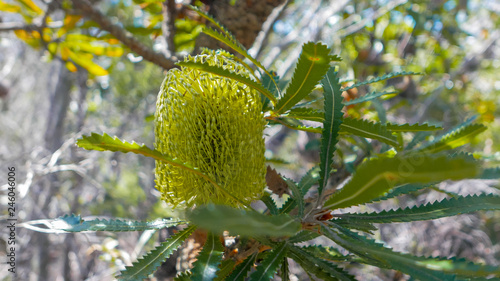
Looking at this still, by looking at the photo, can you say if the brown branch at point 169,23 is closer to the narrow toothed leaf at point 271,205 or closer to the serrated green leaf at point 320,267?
the narrow toothed leaf at point 271,205

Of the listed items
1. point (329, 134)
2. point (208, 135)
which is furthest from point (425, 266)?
point (208, 135)

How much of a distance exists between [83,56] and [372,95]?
129 cm

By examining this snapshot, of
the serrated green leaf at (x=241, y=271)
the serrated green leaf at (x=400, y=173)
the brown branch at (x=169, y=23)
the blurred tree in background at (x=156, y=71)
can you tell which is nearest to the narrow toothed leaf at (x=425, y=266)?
the serrated green leaf at (x=400, y=173)

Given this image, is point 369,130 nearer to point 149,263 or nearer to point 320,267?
point 320,267

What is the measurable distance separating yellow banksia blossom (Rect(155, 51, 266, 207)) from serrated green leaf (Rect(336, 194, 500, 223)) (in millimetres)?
206

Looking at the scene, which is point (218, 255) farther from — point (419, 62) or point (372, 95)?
point (419, 62)

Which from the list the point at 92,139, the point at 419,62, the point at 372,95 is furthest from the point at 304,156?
the point at 92,139

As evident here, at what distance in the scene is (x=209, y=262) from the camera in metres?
0.51

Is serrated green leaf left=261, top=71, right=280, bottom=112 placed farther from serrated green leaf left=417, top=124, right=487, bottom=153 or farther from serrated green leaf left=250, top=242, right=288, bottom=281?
serrated green leaf left=417, top=124, right=487, bottom=153

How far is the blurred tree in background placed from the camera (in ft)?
4.00

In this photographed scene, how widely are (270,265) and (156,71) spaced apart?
280 cm

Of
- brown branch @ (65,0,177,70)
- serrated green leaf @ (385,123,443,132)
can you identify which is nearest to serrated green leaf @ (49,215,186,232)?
serrated green leaf @ (385,123,443,132)

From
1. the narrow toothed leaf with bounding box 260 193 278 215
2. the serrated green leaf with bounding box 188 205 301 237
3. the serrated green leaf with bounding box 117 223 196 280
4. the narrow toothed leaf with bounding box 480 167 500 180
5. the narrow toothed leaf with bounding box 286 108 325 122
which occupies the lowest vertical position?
the serrated green leaf with bounding box 117 223 196 280

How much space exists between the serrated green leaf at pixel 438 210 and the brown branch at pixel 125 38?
28.6 inches
